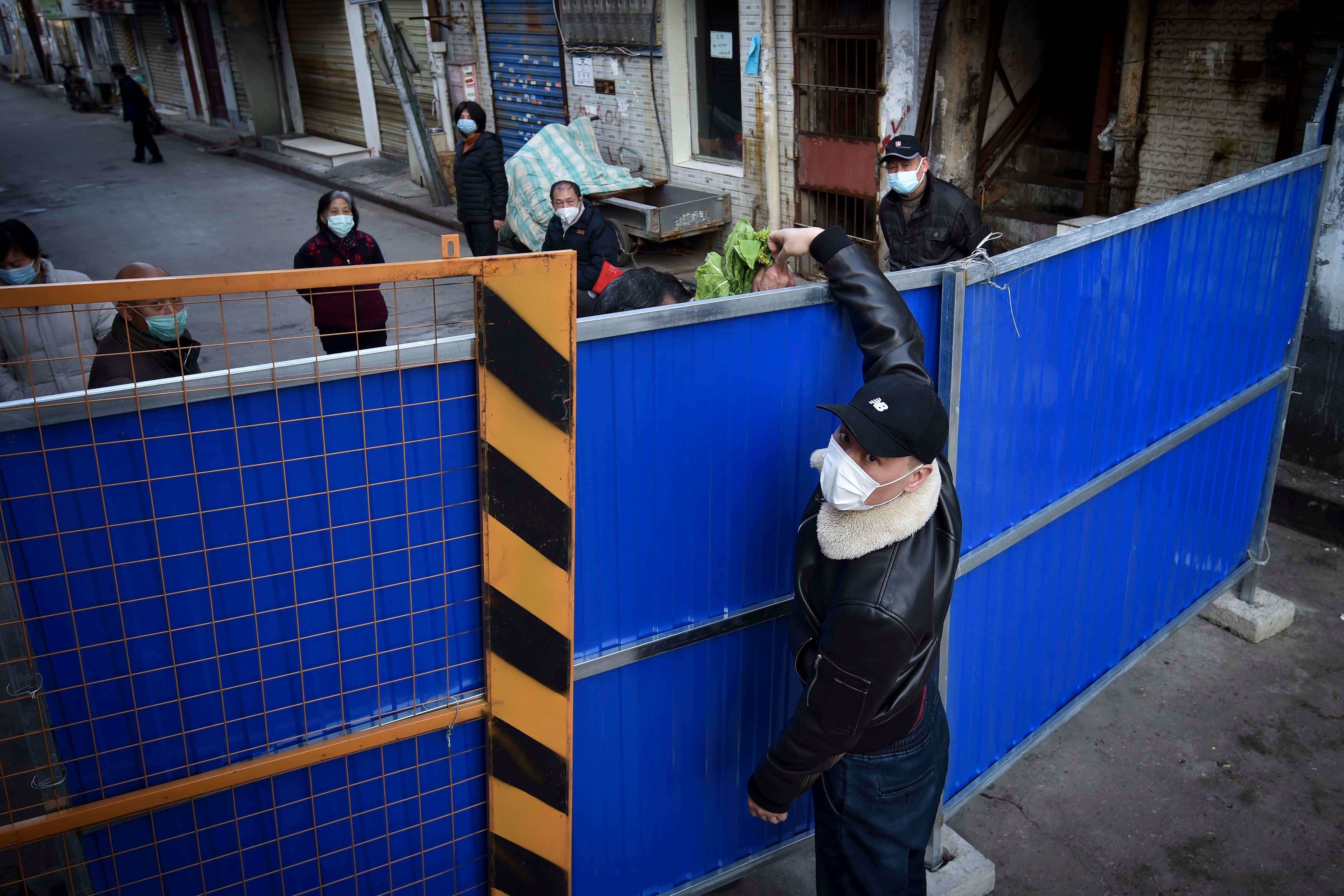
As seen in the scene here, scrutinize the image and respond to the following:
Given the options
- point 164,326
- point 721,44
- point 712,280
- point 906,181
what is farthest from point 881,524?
point 721,44

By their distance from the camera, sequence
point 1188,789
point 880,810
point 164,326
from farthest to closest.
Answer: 1. point 1188,789
2. point 164,326
3. point 880,810

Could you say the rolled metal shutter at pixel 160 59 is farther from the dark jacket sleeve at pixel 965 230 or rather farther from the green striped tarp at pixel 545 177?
the dark jacket sleeve at pixel 965 230

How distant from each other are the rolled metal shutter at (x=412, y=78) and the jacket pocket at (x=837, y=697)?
14.2 metres

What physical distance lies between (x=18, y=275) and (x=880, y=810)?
175 inches

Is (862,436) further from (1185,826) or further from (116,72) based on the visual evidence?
(116,72)

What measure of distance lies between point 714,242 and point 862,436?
30.5ft

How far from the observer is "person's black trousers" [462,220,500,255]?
10188 mm

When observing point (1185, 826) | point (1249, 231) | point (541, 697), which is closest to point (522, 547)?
point (541, 697)

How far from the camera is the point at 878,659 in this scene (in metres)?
2.27

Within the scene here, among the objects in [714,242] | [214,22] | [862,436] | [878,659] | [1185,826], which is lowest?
[1185,826]

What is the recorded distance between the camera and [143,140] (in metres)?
19.8

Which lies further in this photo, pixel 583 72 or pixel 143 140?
pixel 143 140

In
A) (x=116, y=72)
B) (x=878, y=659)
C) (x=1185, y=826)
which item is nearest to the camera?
(x=878, y=659)

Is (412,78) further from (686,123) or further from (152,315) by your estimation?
(152,315)
